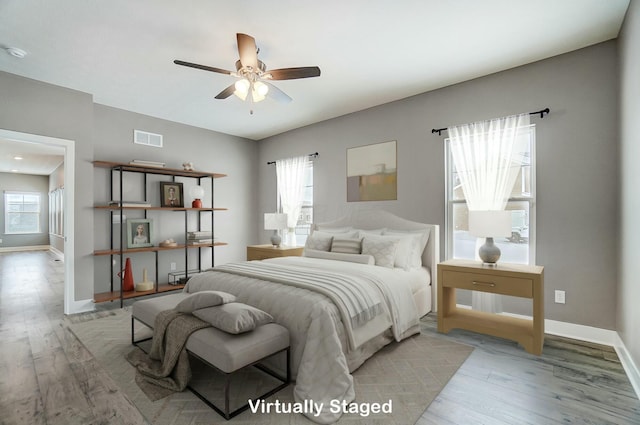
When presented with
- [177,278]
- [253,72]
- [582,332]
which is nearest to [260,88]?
[253,72]

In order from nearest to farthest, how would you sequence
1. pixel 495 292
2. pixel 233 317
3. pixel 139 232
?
pixel 233 317, pixel 495 292, pixel 139 232

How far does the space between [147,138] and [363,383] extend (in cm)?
461

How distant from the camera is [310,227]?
5.12m

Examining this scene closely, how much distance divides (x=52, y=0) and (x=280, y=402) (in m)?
3.22

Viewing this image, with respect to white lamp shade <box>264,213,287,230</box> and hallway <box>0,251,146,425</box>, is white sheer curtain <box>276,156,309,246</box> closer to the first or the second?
white lamp shade <box>264,213,287,230</box>

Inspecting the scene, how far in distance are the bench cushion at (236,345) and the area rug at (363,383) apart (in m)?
0.29

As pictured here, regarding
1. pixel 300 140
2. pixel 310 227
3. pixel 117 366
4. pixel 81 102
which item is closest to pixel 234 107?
pixel 300 140

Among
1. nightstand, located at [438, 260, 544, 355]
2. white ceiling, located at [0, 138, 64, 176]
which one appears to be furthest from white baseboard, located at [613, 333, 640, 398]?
white ceiling, located at [0, 138, 64, 176]

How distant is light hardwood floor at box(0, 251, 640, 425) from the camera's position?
1.79 m

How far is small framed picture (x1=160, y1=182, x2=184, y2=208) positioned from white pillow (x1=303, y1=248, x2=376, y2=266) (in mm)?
2394

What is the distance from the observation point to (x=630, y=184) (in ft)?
7.61

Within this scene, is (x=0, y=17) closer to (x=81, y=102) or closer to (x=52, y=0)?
(x=52, y=0)

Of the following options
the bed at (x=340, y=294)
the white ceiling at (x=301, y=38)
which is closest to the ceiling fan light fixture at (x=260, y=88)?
the white ceiling at (x=301, y=38)

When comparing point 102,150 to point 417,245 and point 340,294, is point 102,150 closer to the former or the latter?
point 340,294
